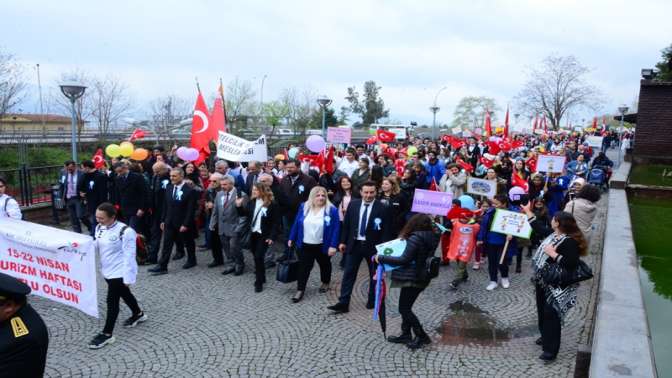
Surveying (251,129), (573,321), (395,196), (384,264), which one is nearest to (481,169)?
(395,196)

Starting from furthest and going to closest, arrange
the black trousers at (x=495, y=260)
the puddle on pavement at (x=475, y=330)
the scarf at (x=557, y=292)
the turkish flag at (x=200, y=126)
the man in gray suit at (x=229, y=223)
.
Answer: the turkish flag at (x=200, y=126) < the man in gray suit at (x=229, y=223) < the black trousers at (x=495, y=260) < the puddle on pavement at (x=475, y=330) < the scarf at (x=557, y=292)

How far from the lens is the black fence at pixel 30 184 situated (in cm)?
1162

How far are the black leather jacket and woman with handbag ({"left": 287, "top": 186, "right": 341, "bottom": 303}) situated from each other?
1.58m

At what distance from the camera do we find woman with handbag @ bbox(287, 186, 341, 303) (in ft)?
21.9

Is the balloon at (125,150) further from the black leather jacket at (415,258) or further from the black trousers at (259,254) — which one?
the black leather jacket at (415,258)

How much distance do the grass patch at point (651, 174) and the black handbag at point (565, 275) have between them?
1562 cm

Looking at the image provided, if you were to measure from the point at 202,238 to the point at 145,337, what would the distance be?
514 centimetres

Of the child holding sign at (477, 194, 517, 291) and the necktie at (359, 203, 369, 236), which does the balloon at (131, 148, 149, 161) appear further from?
the child holding sign at (477, 194, 517, 291)

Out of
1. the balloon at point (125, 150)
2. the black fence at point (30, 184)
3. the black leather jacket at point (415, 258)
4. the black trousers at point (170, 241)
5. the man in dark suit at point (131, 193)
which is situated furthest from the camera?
the black fence at point (30, 184)

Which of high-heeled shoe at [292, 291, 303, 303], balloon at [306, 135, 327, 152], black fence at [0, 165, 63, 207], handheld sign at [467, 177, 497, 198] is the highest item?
balloon at [306, 135, 327, 152]

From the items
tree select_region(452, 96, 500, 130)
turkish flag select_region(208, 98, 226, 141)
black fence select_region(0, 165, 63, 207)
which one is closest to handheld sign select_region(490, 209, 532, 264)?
turkish flag select_region(208, 98, 226, 141)

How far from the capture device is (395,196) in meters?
8.00

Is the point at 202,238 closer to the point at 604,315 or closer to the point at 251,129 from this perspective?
the point at 604,315

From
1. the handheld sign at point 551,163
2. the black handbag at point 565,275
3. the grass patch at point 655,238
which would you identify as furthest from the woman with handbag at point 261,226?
the handheld sign at point 551,163
